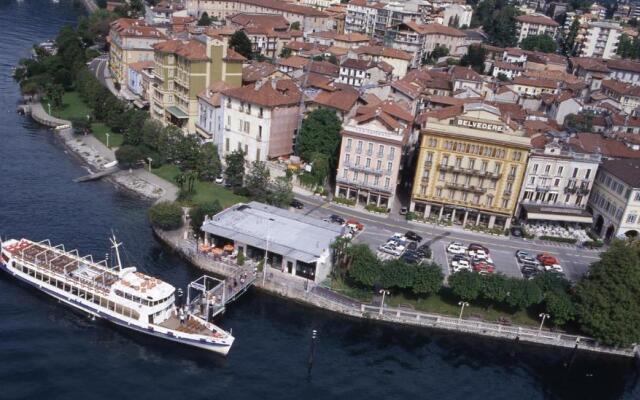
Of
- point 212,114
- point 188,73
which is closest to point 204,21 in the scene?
point 188,73

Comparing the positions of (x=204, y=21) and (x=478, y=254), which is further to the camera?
(x=204, y=21)

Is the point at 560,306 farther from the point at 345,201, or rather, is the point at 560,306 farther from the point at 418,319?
the point at 345,201

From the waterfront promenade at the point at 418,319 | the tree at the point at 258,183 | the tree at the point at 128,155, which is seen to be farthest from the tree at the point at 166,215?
the tree at the point at 128,155

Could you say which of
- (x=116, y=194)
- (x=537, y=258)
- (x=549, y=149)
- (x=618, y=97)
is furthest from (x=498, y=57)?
(x=116, y=194)

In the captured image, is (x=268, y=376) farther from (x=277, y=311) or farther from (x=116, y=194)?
(x=116, y=194)

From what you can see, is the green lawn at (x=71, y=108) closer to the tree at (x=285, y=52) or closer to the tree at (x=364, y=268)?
the tree at (x=285, y=52)

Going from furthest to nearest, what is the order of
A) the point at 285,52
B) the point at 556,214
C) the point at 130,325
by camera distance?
the point at 285,52
the point at 556,214
the point at 130,325

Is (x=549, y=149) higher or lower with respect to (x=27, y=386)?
higher
